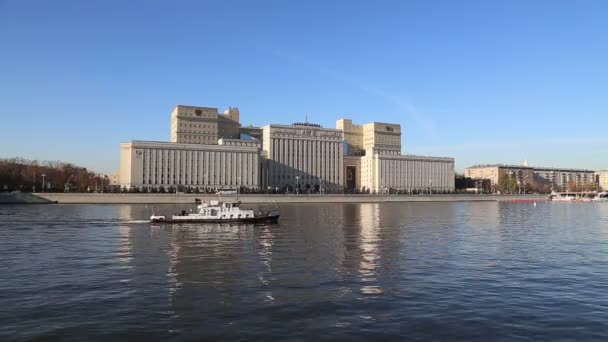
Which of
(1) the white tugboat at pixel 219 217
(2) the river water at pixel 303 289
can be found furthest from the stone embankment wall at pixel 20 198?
(2) the river water at pixel 303 289

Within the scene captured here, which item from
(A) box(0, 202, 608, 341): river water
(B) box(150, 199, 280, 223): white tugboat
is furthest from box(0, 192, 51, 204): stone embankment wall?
(A) box(0, 202, 608, 341): river water

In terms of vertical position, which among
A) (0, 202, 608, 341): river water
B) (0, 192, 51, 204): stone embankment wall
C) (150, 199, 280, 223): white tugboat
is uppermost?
(0, 192, 51, 204): stone embankment wall

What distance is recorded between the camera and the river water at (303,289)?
21188mm

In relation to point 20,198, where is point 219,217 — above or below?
below

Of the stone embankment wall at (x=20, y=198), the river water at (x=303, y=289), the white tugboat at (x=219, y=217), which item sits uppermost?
the stone embankment wall at (x=20, y=198)

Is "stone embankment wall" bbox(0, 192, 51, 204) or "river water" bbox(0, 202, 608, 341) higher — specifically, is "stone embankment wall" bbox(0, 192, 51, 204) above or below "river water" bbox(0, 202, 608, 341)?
above

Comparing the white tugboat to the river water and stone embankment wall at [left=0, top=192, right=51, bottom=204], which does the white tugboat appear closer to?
the river water

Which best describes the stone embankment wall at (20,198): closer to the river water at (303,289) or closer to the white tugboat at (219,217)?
the white tugboat at (219,217)

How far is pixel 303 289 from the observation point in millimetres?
28766

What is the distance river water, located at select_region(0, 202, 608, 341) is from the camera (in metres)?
21.2

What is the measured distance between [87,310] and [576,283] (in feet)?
90.3

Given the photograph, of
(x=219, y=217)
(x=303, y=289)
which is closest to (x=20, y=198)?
(x=219, y=217)

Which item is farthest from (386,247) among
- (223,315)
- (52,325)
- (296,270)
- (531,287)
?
(52,325)

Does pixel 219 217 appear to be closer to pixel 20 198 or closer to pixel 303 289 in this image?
pixel 303 289
